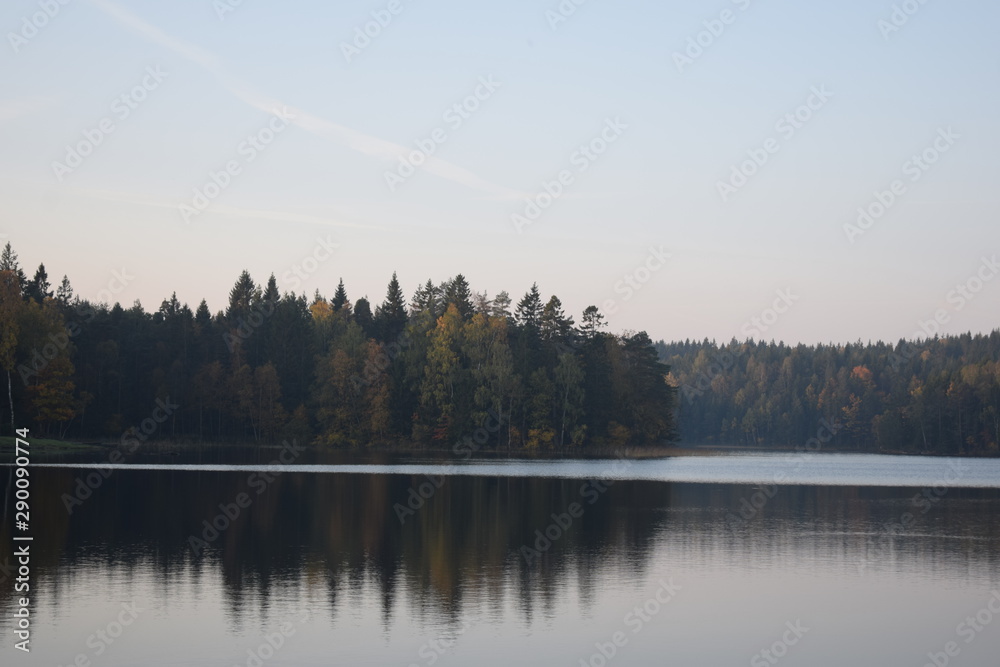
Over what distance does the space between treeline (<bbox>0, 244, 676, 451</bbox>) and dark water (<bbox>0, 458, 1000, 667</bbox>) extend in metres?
67.3

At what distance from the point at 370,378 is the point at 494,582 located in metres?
97.7

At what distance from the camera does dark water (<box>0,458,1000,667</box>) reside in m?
20.3

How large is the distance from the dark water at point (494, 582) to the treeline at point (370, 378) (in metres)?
67.3

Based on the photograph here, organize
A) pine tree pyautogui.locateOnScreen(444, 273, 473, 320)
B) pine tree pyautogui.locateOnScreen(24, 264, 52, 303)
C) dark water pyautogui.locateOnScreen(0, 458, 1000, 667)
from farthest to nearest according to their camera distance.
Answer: pine tree pyautogui.locateOnScreen(444, 273, 473, 320), pine tree pyautogui.locateOnScreen(24, 264, 52, 303), dark water pyautogui.locateOnScreen(0, 458, 1000, 667)

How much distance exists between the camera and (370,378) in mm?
123250

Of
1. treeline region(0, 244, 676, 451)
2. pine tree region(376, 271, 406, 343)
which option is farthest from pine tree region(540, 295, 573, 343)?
pine tree region(376, 271, 406, 343)

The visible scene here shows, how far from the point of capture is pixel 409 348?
125 meters

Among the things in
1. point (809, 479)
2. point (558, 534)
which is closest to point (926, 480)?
point (809, 479)

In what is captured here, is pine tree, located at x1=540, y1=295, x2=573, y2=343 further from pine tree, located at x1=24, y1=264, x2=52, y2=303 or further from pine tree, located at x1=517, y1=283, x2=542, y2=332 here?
pine tree, located at x1=24, y1=264, x2=52, y2=303

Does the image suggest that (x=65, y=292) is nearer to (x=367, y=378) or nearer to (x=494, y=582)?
(x=367, y=378)

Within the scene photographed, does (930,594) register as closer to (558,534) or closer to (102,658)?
(558,534)

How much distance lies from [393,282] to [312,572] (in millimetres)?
117151

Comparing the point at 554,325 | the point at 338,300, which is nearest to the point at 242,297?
the point at 338,300

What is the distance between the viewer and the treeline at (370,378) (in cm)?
11644
